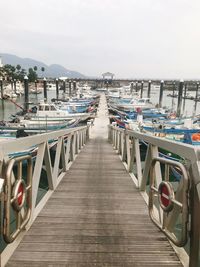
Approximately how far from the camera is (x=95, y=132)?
24109mm

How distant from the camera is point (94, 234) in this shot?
3.48m

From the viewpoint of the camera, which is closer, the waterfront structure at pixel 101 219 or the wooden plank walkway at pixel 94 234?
the waterfront structure at pixel 101 219

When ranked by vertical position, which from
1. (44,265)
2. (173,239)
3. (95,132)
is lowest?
(95,132)

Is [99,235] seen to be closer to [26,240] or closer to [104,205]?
[26,240]

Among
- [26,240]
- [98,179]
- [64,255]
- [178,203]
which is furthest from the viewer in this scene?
[98,179]

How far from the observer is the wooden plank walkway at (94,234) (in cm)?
290

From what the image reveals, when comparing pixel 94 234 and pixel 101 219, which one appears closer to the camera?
pixel 94 234

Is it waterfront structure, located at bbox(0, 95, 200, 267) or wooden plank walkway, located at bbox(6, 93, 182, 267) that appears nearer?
waterfront structure, located at bbox(0, 95, 200, 267)

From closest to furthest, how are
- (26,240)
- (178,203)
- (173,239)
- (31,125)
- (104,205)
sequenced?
(178,203) < (173,239) < (26,240) < (104,205) < (31,125)

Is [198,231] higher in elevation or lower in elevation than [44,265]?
higher

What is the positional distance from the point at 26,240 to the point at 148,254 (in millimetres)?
1362

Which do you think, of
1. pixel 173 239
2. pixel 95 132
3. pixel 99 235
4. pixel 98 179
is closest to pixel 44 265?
pixel 99 235

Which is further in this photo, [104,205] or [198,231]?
[104,205]

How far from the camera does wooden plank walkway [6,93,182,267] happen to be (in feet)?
9.52
